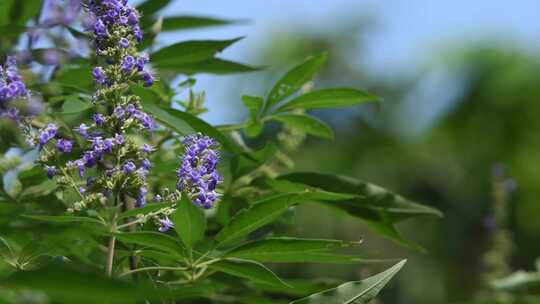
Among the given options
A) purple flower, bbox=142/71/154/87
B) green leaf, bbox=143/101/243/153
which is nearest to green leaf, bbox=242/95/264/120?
green leaf, bbox=143/101/243/153

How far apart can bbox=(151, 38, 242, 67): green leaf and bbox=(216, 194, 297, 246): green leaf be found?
2.78 feet

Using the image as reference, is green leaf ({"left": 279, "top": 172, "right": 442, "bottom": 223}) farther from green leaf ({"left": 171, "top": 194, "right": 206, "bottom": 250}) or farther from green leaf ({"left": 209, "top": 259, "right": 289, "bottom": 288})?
green leaf ({"left": 171, "top": 194, "right": 206, "bottom": 250})

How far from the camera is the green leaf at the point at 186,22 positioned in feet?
10.9

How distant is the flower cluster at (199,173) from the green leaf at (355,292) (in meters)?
0.32

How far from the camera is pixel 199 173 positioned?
83.7 inches

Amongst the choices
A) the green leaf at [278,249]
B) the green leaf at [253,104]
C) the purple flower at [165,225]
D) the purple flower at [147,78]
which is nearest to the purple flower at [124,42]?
the purple flower at [147,78]

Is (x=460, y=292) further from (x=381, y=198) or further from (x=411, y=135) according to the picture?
(x=381, y=198)

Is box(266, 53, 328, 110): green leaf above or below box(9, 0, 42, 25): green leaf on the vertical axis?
below

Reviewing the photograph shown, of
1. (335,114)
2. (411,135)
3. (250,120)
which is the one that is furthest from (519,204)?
(250,120)

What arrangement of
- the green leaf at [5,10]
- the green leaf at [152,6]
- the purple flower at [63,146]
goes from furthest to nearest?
1. the green leaf at [152,6]
2. the green leaf at [5,10]
3. the purple flower at [63,146]

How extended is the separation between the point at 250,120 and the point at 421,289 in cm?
2648

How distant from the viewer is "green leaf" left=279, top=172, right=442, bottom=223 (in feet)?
9.05

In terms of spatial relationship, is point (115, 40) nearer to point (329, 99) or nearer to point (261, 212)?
point (261, 212)

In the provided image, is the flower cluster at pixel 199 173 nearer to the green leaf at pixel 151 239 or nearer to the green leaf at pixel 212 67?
the green leaf at pixel 151 239
